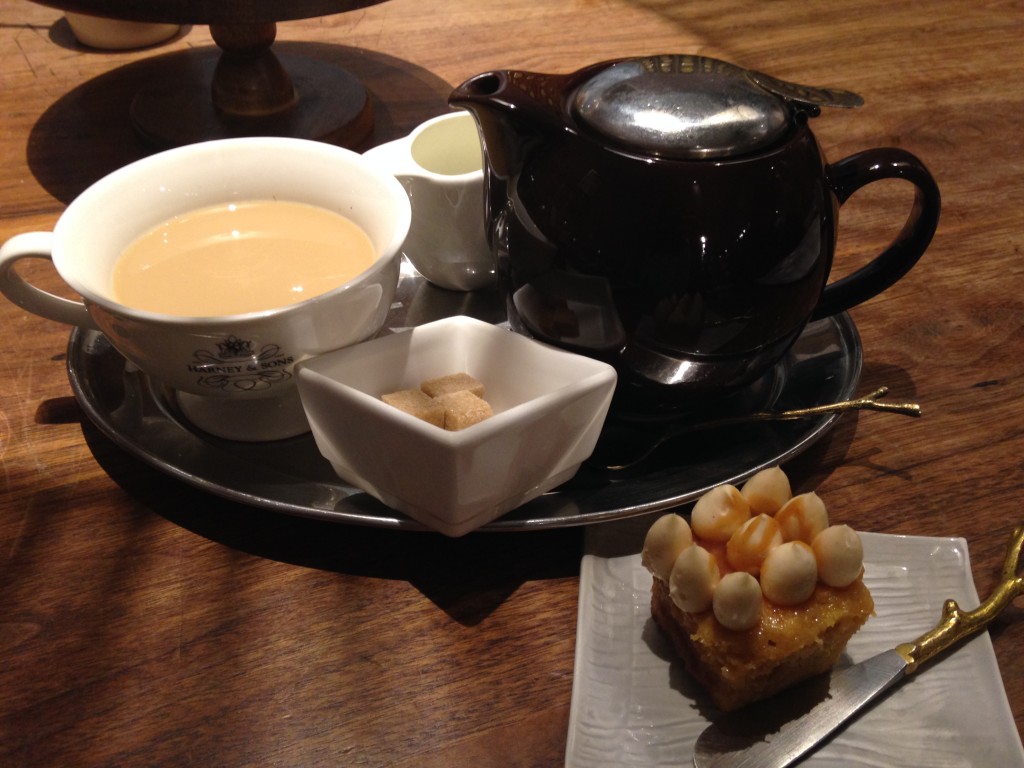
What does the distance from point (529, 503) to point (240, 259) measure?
30 centimetres

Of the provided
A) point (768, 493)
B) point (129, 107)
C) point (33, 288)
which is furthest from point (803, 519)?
point (129, 107)

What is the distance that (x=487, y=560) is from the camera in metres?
0.66

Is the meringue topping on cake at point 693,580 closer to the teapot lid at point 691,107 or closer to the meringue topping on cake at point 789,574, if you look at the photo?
the meringue topping on cake at point 789,574

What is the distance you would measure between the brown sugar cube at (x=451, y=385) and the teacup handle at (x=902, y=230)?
0.92 ft

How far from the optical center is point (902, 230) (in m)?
0.75

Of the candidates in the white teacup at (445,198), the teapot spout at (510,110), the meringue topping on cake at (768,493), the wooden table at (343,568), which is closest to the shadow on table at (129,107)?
the wooden table at (343,568)

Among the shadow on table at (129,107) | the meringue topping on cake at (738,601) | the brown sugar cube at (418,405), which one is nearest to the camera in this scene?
the meringue topping on cake at (738,601)

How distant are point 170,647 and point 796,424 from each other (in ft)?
1.55

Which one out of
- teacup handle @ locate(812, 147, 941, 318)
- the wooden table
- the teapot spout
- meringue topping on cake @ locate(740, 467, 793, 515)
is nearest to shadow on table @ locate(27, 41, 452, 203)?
the wooden table

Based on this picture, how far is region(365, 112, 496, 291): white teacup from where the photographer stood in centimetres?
82

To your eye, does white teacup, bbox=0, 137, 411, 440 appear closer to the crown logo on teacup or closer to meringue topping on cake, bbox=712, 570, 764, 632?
→ the crown logo on teacup

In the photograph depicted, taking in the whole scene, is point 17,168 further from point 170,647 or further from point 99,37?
point 170,647

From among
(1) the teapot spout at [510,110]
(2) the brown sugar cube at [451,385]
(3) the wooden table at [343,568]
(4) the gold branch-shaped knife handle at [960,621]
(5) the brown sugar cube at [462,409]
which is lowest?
(3) the wooden table at [343,568]

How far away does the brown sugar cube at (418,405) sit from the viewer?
2.09 ft
